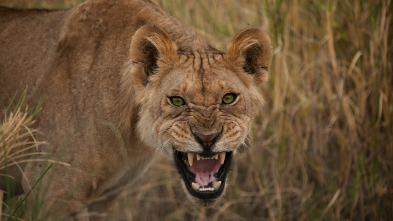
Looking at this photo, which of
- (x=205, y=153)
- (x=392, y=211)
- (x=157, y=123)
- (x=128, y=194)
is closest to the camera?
(x=205, y=153)

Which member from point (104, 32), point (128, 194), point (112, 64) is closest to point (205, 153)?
point (112, 64)

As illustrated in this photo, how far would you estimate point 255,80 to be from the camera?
12.5 ft

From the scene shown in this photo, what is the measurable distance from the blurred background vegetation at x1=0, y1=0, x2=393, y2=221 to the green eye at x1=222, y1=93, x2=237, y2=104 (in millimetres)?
1794

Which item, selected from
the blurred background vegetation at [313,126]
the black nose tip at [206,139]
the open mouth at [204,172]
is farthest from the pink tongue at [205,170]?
the blurred background vegetation at [313,126]

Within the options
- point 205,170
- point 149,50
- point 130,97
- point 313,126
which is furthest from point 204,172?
point 313,126

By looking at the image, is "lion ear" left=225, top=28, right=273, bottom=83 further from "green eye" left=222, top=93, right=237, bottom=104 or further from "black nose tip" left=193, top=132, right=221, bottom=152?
"black nose tip" left=193, top=132, right=221, bottom=152

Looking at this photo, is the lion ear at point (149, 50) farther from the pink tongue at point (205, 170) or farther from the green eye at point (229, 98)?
the pink tongue at point (205, 170)

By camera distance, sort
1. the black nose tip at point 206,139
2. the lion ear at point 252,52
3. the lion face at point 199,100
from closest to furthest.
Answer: the black nose tip at point 206,139 < the lion face at point 199,100 < the lion ear at point 252,52

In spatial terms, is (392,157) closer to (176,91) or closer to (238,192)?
(238,192)

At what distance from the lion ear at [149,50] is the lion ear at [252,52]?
1.28 feet

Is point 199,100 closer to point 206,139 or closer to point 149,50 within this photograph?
point 206,139

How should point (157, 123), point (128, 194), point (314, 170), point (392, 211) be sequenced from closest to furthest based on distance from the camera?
point (157, 123) → point (392, 211) → point (314, 170) → point (128, 194)

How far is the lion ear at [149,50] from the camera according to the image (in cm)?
348

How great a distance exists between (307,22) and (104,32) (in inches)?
104
